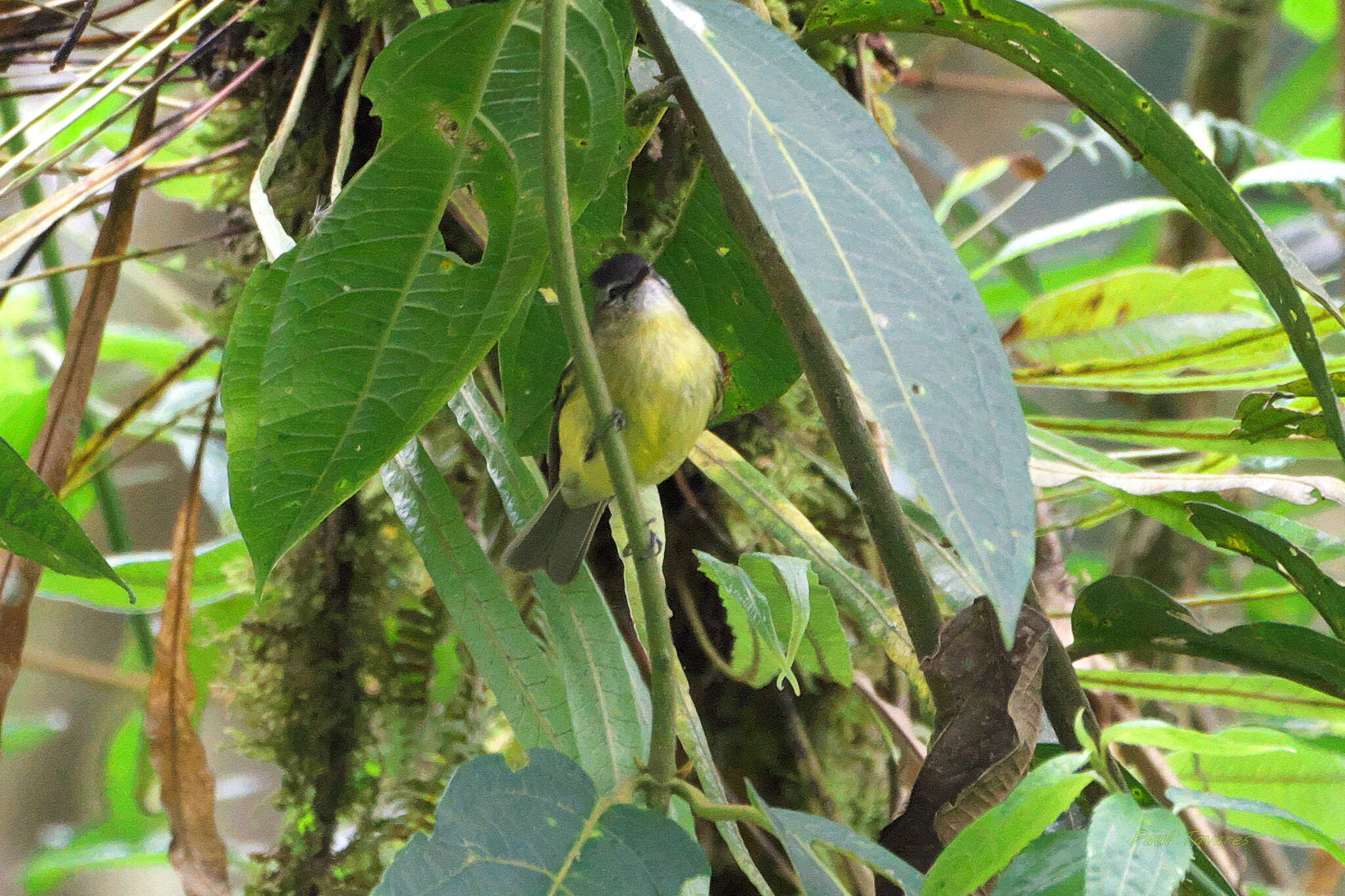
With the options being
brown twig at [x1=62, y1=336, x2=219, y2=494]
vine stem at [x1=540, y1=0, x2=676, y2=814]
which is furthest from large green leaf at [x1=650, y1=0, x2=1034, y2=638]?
brown twig at [x1=62, y1=336, x2=219, y2=494]

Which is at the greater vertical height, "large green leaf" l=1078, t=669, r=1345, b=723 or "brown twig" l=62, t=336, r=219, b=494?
"brown twig" l=62, t=336, r=219, b=494

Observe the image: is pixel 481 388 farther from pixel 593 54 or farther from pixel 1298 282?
pixel 1298 282

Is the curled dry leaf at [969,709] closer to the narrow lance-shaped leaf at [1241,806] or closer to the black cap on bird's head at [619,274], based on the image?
the narrow lance-shaped leaf at [1241,806]

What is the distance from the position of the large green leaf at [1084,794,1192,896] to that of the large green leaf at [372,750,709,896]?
0.22m

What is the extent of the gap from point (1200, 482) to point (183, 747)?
101 centimetres

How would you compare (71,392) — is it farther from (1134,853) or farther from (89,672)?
(1134,853)

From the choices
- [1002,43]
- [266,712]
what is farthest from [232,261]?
[1002,43]

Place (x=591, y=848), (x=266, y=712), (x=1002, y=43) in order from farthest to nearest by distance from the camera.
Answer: (x=266, y=712) < (x=1002, y=43) < (x=591, y=848)

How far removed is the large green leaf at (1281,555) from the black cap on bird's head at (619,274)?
60cm

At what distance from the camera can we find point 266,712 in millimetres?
1262

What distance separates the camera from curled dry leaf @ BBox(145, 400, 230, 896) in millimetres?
987

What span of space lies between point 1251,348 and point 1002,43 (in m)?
0.70

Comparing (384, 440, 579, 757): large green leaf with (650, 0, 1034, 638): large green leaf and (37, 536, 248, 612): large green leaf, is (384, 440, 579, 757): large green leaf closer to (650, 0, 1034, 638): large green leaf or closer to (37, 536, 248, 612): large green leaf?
(650, 0, 1034, 638): large green leaf

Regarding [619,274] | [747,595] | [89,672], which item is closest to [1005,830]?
[747,595]
